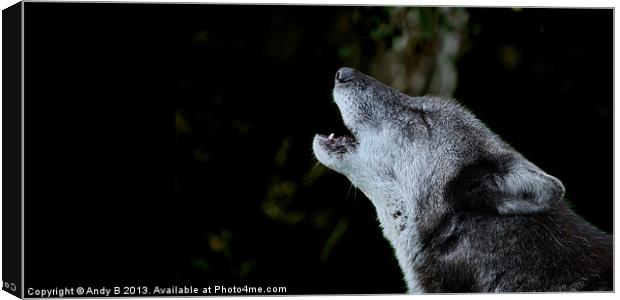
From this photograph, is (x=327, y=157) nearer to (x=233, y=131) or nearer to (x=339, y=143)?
(x=339, y=143)

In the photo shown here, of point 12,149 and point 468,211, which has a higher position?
point 12,149

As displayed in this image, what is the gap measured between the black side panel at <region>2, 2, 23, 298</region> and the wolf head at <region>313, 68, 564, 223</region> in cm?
192

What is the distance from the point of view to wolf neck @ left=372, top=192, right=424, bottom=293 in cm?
570

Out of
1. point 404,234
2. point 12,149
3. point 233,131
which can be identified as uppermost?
point 233,131

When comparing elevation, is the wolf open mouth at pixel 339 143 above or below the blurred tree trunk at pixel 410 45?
below

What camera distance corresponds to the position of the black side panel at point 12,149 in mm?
5984

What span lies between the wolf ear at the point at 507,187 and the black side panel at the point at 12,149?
274 cm

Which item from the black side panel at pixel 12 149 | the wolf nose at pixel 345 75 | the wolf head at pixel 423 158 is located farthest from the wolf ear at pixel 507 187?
the black side panel at pixel 12 149

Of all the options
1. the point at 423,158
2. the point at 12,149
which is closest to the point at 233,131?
the point at 12,149

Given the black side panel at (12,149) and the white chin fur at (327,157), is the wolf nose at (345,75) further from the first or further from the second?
the black side panel at (12,149)

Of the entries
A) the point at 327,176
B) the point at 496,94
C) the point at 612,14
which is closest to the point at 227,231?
the point at 327,176

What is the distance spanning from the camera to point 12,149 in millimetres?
6078

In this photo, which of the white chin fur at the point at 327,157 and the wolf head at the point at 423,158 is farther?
the white chin fur at the point at 327,157

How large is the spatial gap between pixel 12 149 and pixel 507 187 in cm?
311
